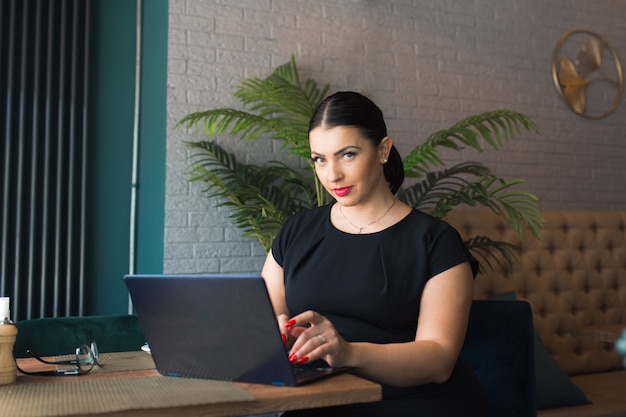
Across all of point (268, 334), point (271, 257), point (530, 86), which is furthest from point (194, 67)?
point (268, 334)

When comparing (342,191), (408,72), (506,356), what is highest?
(408,72)

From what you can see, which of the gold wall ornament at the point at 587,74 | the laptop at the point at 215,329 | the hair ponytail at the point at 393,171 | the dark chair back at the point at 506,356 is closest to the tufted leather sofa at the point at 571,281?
the gold wall ornament at the point at 587,74

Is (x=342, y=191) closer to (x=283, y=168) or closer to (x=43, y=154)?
(x=283, y=168)

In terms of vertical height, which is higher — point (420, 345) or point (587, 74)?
point (587, 74)

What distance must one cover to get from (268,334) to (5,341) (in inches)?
21.7

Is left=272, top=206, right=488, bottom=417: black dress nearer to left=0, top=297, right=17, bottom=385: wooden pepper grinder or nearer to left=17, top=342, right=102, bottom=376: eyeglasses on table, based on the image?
left=17, top=342, right=102, bottom=376: eyeglasses on table

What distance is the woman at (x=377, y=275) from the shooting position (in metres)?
1.66

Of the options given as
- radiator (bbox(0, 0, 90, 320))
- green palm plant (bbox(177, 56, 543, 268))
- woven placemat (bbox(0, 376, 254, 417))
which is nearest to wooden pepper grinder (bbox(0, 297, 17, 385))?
woven placemat (bbox(0, 376, 254, 417))

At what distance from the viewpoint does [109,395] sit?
1214 millimetres

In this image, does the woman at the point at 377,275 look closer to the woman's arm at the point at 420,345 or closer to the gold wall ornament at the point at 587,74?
the woman's arm at the point at 420,345

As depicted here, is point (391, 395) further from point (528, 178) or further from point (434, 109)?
point (528, 178)

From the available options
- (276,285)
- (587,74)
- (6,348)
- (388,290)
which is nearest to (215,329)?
(6,348)

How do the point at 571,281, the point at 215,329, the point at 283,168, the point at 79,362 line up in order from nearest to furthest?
1. the point at 215,329
2. the point at 79,362
3. the point at 283,168
4. the point at 571,281

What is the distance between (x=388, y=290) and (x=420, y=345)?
22cm
